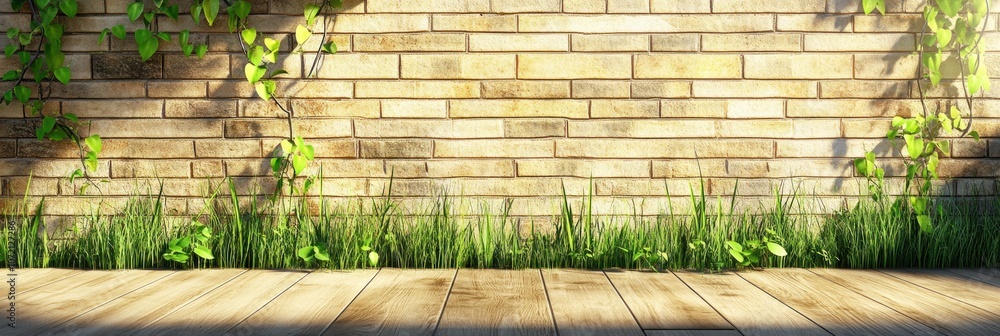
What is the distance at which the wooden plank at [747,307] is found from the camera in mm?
1688

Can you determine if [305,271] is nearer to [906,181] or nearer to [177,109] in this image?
[177,109]

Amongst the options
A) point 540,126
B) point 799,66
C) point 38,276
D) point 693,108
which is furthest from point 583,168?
point 38,276

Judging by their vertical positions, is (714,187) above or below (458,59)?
below

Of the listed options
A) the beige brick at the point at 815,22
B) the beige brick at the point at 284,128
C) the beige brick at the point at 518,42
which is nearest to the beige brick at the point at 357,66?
the beige brick at the point at 284,128

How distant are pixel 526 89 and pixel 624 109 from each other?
0.36m

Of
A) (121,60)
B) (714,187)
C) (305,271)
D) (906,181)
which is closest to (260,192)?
(305,271)

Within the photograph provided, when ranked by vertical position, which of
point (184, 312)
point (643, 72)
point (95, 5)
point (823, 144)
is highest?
point (95, 5)

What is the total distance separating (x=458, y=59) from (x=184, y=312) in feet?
4.33

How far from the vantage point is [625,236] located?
2.65m

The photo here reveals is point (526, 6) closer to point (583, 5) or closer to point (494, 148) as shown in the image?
point (583, 5)

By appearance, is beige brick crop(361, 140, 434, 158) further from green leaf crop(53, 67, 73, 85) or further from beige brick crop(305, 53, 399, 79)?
green leaf crop(53, 67, 73, 85)

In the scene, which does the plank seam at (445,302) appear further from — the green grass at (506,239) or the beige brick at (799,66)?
the beige brick at (799,66)

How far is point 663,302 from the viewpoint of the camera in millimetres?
1986

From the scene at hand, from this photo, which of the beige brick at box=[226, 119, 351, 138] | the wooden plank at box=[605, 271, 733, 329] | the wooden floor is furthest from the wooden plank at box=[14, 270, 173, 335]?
the wooden plank at box=[605, 271, 733, 329]
